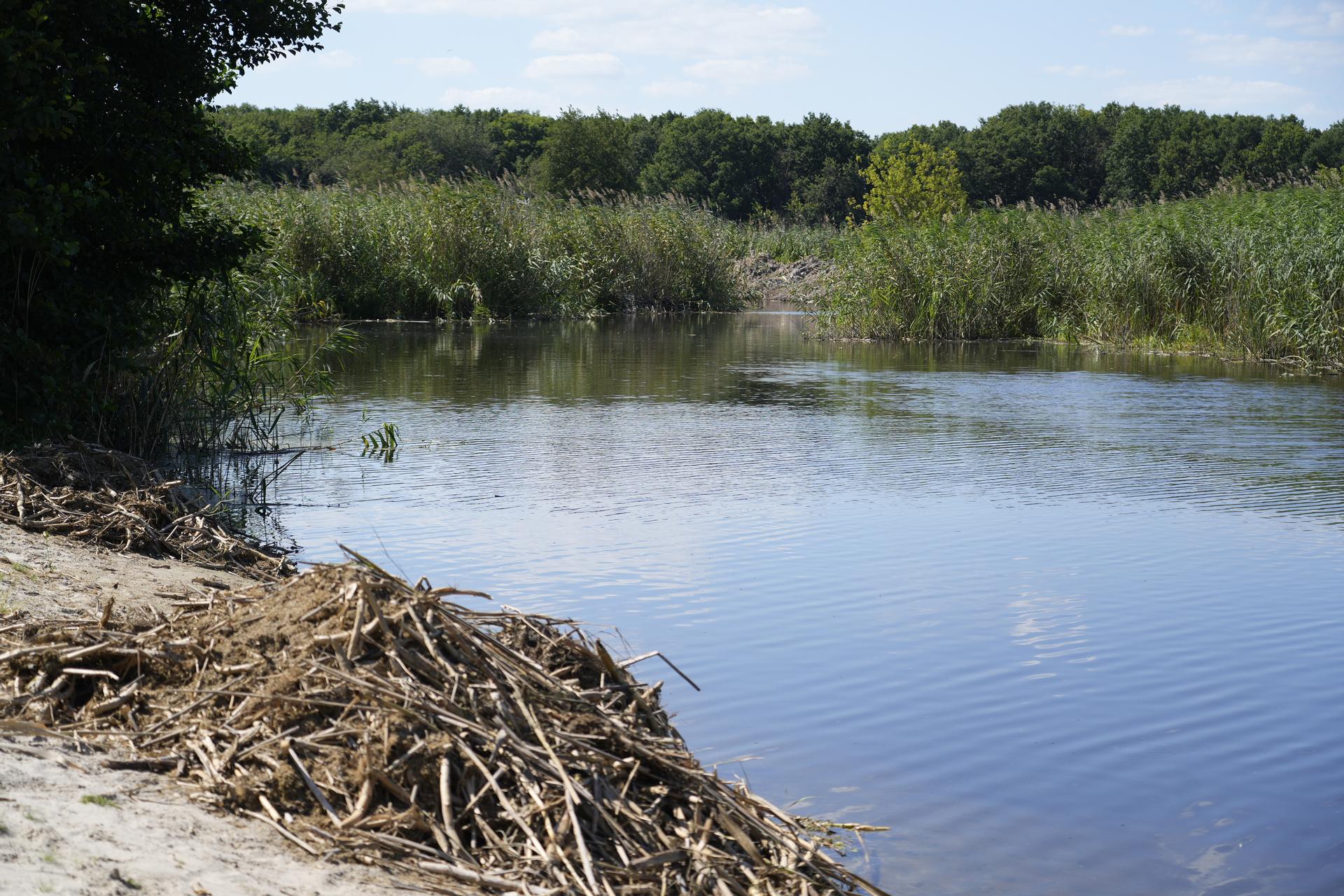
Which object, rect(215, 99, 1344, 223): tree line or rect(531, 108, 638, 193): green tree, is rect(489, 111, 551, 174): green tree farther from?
rect(531, 108, 638, 193): green tree

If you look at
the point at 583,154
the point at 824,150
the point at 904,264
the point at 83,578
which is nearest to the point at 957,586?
the point at 83,578

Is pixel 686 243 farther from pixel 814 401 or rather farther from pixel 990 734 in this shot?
pixel 990 734

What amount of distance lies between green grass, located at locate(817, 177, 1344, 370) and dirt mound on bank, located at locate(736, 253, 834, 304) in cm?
1606

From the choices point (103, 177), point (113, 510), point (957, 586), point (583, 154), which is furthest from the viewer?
point (583, 154)

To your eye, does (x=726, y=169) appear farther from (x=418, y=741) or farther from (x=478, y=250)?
(x=418, y=741)

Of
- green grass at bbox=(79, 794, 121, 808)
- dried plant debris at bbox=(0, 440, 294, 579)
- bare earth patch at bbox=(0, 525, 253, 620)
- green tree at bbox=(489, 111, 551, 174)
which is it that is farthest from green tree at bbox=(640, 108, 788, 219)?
green grass at bbox=(79, 794, 121, 808)

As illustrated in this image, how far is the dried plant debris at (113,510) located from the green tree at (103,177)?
46 centimetres

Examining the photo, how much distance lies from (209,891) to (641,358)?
19.2m

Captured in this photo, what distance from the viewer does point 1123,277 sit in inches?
920

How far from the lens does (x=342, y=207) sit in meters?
28.5

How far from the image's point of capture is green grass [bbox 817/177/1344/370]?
20.0 meters

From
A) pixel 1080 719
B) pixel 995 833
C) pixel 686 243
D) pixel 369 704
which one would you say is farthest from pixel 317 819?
pixel 686 243

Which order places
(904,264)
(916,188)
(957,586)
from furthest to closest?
(916,188) < (904,264) < (957,586)

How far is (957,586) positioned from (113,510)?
4.39 meters
